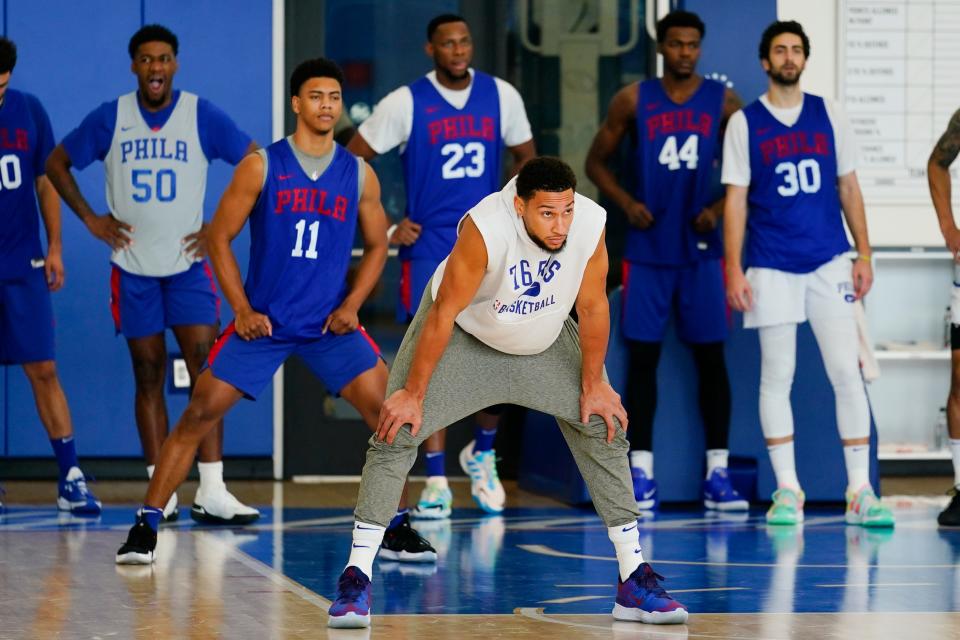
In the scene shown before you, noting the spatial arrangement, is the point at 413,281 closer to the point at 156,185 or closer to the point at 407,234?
the point at 407,234

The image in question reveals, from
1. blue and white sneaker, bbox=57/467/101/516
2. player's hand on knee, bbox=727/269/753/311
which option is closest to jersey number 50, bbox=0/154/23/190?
blue and white sneaker, bbox=57/467/101/516

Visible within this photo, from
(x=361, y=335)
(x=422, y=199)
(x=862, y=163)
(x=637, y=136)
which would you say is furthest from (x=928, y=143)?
(x=361, y=335)

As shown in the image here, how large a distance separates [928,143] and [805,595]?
13.2 ft

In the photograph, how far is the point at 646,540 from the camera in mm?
6105

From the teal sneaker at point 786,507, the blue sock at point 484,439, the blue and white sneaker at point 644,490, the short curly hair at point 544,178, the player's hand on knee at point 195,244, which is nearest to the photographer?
the short curly hair at point 544,178

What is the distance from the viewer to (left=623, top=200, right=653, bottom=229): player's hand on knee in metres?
7.04

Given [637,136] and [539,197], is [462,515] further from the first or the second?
[539,197]

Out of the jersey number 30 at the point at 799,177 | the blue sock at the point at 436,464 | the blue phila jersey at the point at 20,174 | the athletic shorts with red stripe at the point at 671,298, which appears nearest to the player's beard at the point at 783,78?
the jersey number 30 at the point at 799,177

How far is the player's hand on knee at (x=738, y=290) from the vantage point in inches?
262

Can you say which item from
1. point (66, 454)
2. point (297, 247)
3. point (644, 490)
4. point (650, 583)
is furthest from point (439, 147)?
point (650, 583)

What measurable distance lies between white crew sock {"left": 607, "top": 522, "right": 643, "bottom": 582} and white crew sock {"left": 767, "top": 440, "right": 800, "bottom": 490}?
2325 millimetres

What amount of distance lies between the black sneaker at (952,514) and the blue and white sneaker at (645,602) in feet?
8.03

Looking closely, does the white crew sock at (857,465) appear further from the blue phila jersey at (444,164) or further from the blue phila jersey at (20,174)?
the blue phila jersey at (20,174)

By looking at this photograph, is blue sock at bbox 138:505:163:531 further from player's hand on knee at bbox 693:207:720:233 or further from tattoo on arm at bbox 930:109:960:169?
tattoo on arm at bbox 930:109:960:169
